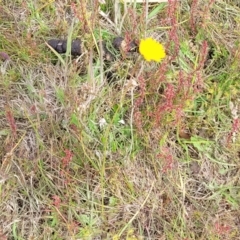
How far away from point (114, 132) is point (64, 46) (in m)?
0.41

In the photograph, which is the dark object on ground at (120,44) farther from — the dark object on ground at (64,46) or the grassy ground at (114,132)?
the dark object on ground at (64,46)

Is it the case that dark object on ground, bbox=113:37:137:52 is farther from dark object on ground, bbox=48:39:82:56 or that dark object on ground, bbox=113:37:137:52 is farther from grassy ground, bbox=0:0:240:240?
dark object on ground, bbox=48:39:82:56

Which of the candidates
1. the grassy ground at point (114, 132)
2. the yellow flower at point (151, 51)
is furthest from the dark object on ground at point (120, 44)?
the yellow flower at point (151, 51)

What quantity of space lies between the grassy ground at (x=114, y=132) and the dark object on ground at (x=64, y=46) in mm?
32

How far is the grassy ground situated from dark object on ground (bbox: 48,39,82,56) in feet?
0.10

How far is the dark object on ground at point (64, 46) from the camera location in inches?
78.0

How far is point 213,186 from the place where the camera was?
6.29 ft

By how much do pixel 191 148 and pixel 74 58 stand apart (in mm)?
597

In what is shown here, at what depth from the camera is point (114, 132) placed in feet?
6.27

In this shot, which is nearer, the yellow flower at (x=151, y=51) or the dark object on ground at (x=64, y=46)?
the yellow flower at (x=151, y=51)

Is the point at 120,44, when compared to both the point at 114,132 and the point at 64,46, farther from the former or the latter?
the point at 114,132

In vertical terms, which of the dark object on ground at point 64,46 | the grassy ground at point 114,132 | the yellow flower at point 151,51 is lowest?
the grassy ground at point 114,132

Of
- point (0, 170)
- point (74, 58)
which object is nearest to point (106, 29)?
point (74, 58)

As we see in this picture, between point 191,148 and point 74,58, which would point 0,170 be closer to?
point 74,58
